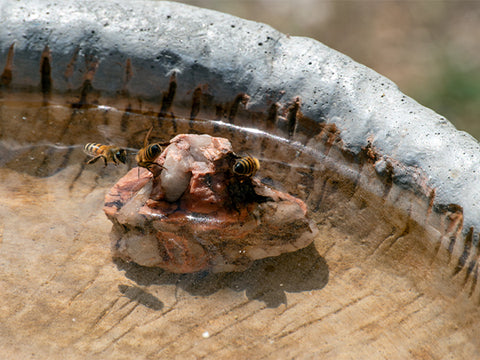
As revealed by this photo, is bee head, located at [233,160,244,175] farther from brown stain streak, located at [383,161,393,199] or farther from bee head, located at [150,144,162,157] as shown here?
brown stain streak, located at [383,161,393,199]

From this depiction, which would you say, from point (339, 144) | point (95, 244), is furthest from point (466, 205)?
point (95, 244)

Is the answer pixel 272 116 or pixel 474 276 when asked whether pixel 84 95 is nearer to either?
pixel 272 116

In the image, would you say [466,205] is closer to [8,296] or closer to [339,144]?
[339,144]

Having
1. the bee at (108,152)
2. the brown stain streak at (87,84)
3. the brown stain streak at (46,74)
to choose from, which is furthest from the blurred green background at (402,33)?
the bee at (108,152)

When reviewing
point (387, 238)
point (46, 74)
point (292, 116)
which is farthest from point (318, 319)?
point (46, 74)

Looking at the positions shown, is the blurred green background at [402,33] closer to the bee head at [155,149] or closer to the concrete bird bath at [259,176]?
the concrete bird bath at [259,176]

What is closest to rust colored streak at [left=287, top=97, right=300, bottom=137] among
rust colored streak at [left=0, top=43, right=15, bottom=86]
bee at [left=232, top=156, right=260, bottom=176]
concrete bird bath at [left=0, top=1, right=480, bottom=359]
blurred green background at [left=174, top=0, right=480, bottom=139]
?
concrete bird bath at [left=0, top=1, right=480, bottom=359]

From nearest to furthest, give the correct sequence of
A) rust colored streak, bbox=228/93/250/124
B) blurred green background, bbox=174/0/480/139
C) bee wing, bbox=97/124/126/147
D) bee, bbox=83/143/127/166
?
1. bee, bbox=83/143/127/166
2. rust colored streak, bbox=228/93/250/124
3. bee wing, bbox=97/124/126/147
4. blurred green background, bbox=174/0/480/139
